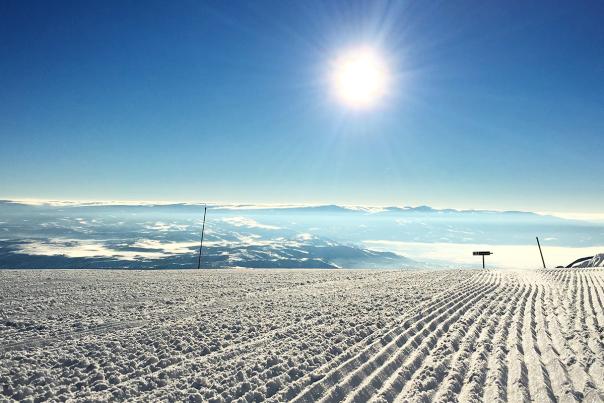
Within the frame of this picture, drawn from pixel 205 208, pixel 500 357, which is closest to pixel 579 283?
pixel 500 357

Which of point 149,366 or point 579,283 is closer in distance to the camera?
point 149,366

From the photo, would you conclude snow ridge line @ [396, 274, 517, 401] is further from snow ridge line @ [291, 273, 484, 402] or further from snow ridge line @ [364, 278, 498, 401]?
snow ridge line @ [291, 273, 484, 402]

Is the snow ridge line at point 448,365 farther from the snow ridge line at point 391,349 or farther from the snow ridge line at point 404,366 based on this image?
the snow ridge line at point 391,349

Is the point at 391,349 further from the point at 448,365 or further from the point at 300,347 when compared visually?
the point at 300,347

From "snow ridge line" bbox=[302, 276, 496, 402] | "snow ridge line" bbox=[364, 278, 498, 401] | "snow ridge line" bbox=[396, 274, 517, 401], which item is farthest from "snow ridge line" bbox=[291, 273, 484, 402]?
"snow ridge line" bbox=[396, 274, 517, 401]

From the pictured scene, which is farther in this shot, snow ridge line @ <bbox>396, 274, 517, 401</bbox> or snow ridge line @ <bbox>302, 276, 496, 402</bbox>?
snow ridge line @ <bbox>302, 276, 496, 402</bbox>

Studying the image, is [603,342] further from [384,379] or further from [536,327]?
[384,379]

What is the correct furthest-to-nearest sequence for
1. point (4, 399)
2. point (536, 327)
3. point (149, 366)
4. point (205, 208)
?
point (205, 208), point (536, 327), point (149, 366), point (4, 399)

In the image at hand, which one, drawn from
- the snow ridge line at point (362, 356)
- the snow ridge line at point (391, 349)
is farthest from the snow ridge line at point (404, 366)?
the snow ridge line at point (362, 356)

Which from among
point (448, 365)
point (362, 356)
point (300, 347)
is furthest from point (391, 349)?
point (300, 347)
